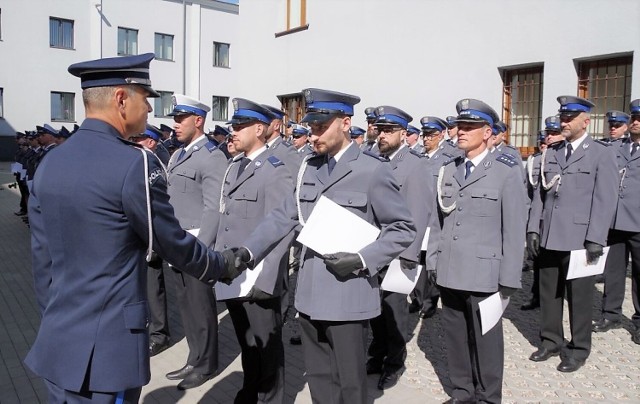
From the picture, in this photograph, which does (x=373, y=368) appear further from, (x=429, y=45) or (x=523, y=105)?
(x=429, y=45)

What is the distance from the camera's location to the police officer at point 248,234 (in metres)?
3.85

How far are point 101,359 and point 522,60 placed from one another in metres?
10.3

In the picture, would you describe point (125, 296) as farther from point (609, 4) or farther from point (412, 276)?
point (609, 4)

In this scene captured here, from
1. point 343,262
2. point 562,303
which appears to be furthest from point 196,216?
point 562,303

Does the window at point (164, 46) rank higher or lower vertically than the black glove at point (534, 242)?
higher

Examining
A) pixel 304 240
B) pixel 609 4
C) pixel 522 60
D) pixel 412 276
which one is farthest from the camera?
pixel 522 60

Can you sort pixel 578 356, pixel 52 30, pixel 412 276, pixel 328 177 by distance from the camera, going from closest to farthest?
pixel 328 177 < pixel 412 276 < pixel 578 356 < pixel 52 30

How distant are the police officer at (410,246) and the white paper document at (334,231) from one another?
1349 mm

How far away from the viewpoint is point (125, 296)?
7.64ft

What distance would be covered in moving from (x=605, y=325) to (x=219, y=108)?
108ft

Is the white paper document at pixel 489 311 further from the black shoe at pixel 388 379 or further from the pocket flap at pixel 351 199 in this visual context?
the pocket flap at pixel 351 199

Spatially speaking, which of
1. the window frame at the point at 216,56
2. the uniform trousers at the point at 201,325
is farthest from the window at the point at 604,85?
the window frame at the point at 216,56

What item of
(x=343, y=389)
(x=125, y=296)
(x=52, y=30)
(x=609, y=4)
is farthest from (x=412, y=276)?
(x=52, y=30)

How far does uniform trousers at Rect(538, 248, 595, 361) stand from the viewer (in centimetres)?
495
